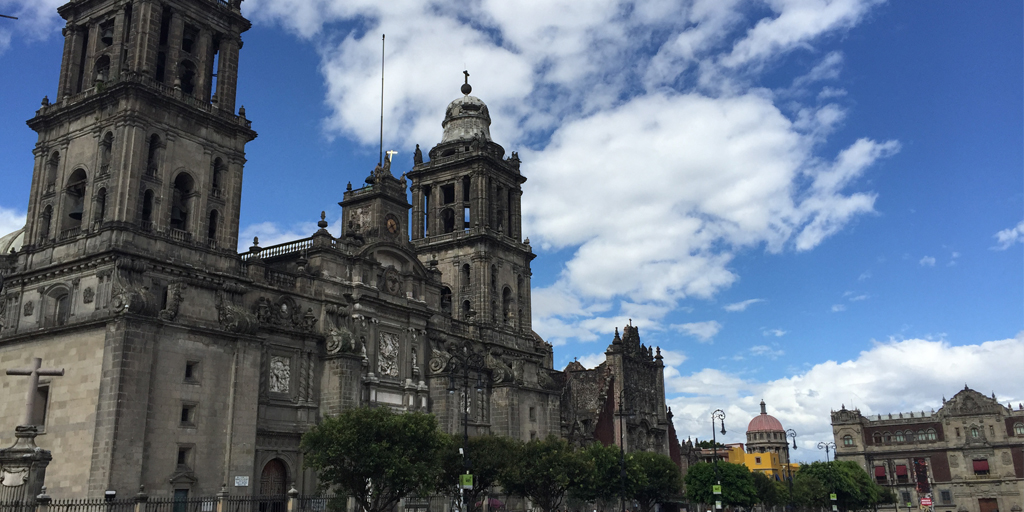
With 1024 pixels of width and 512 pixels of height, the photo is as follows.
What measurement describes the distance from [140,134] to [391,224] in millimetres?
19833

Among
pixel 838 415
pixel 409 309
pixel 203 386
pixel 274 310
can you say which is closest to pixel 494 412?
pixel 409 309

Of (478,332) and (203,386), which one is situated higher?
(478,332)

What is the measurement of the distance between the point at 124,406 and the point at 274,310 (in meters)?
11.2

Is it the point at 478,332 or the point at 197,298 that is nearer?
the point at 197,298

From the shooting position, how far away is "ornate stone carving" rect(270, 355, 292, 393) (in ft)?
152

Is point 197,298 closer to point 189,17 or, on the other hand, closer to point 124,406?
point 124,406

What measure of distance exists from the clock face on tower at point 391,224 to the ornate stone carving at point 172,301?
18.6m

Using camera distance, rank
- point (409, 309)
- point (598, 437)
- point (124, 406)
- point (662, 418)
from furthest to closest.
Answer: point (662, 418) < point (598, 437) < point (409, 309) < point (124, 406)

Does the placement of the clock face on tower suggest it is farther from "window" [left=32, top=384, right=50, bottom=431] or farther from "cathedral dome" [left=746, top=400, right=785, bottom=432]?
"cathedral dome" [left=746, top=400, right=785, bottom=432]

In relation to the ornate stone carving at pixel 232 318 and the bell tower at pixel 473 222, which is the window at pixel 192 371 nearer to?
the ornate stone carving at pixel 232 318

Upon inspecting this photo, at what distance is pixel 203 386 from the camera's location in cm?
4125

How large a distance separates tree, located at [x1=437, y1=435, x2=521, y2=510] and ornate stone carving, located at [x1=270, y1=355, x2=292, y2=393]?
9.84 meters

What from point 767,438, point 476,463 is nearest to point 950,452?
point 767,438

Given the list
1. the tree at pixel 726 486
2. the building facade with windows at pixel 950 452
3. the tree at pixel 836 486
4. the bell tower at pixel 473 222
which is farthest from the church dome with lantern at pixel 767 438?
the bell tower at pixel 473 222
